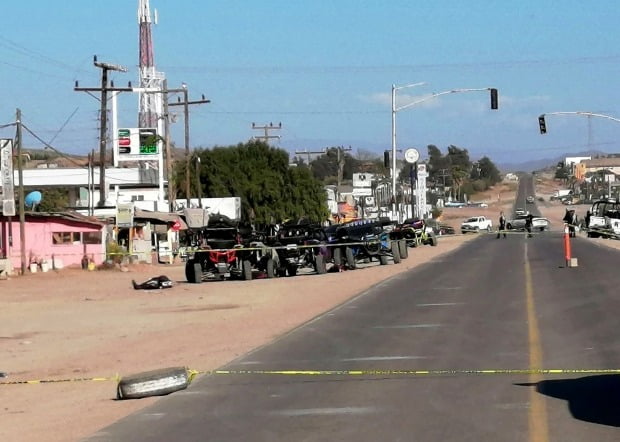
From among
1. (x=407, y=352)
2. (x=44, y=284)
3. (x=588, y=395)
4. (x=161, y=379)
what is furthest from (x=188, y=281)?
(x=588, y=395)

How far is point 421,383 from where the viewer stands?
12.2 metres

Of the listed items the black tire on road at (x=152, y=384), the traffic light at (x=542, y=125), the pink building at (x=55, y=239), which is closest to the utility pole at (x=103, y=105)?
the pink building at (x=55, y=239)

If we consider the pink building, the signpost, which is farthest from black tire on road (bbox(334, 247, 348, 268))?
the pink building

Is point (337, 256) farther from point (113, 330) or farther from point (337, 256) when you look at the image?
point (113, 330)

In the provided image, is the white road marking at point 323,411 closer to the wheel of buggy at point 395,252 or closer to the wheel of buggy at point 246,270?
the wheel of buggy at point 246,270

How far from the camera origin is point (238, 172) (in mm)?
91188

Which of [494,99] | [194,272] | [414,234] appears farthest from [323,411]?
[414,234]

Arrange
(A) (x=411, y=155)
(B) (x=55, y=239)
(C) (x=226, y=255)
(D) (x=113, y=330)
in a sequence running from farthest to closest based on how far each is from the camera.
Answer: (A) (x=411, y=155) < (B) (x=55, y=239) < (C) (x=226, y=255) < (D) (x=113, y=330)

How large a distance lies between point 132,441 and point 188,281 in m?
27.6

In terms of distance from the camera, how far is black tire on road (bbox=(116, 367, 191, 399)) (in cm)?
1221

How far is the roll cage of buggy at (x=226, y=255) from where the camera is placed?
119 feet

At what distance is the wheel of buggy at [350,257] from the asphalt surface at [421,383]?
15981 millimetres

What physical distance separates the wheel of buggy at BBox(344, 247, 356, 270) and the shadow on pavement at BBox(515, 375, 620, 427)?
27.9 m

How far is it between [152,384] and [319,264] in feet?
85.8
